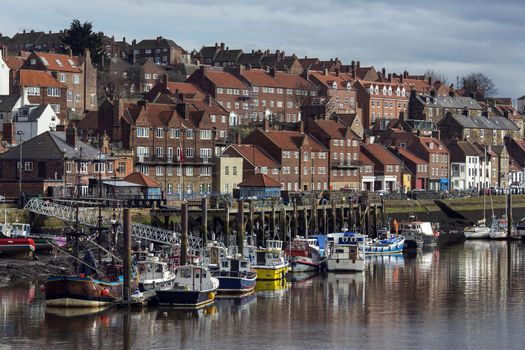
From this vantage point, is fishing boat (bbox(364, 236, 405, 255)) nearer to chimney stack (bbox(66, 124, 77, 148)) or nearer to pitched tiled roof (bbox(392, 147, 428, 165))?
chimney stack (bbox(66, 124, 77, 148))

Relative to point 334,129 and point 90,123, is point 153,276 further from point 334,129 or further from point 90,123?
point 334,129

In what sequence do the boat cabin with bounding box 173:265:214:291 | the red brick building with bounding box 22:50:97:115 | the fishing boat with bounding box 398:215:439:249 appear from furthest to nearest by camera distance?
1. the red brick building with bounding box 22:50:97:115
2. the fishing boat with bounding box 398:215:439:249
3. the boat cabin with bounding box 173:265:214:291

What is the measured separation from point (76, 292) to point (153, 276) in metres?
4.99

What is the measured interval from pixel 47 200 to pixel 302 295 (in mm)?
25618

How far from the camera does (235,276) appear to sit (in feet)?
229

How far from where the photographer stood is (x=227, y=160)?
11619 centimetres

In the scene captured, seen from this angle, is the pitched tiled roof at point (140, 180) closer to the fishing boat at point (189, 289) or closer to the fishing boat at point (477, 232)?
the fishing boat at point (477, 232)

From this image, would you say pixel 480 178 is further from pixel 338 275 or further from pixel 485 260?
pixel 338 275

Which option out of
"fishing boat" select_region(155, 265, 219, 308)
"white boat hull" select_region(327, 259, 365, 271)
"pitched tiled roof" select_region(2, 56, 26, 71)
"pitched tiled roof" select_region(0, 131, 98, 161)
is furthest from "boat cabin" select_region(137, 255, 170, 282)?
"pitched tiled roof" select_region(2, 56, 26, 71)

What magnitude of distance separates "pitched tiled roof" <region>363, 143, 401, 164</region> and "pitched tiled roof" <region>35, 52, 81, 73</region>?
34.9 meters

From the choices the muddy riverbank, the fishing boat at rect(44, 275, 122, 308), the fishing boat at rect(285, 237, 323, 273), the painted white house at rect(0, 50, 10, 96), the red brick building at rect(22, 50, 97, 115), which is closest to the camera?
the fishing boat at rect(44, 275, 122, 308)

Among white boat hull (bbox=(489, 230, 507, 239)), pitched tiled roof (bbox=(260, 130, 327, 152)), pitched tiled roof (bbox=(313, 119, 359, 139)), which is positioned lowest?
white boat hull (bbox=(489, 230, 507, 239))

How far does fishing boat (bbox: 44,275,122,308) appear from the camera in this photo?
61.2 metres

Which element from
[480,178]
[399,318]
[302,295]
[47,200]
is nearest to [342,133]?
[480,178]
